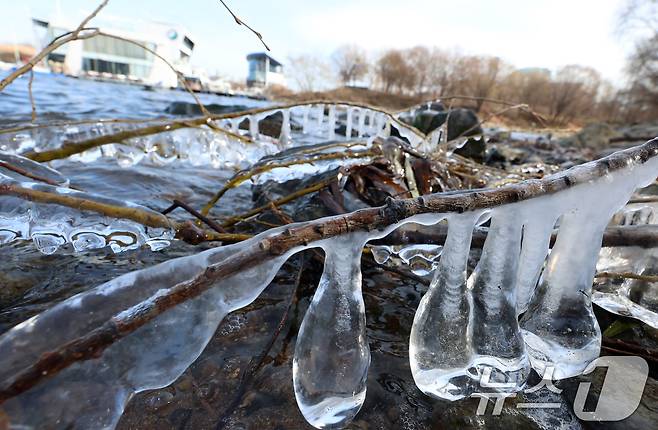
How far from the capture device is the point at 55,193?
115 centimetres

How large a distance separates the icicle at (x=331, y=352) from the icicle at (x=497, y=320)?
316 millimetres

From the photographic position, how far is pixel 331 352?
0.82 metres

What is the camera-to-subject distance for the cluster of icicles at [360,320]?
22.3 inches

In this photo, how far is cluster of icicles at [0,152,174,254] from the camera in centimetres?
151

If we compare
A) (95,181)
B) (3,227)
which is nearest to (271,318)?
(3,227)

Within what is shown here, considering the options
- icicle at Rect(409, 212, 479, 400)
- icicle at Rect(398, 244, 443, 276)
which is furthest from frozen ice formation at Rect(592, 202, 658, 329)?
icicle at Rect(409, 212, 479, 400)

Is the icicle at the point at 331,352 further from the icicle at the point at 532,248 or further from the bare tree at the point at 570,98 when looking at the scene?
the bare tree at the point at 570,98

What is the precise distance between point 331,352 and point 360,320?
99mm

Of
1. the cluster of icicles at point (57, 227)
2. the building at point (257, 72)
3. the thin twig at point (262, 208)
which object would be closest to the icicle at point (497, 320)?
the thin twig at point (262, 208)

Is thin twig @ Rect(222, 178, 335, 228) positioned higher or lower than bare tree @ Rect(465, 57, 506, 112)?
lower

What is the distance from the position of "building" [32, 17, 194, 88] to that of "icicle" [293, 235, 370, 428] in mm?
53335

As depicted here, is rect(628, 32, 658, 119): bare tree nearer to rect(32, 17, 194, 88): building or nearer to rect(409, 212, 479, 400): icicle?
rect(409, 212, 479, 400): icicle

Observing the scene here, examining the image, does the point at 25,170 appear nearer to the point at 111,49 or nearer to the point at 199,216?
the point at 199,216

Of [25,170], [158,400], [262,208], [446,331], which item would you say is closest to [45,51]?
[25,170]
